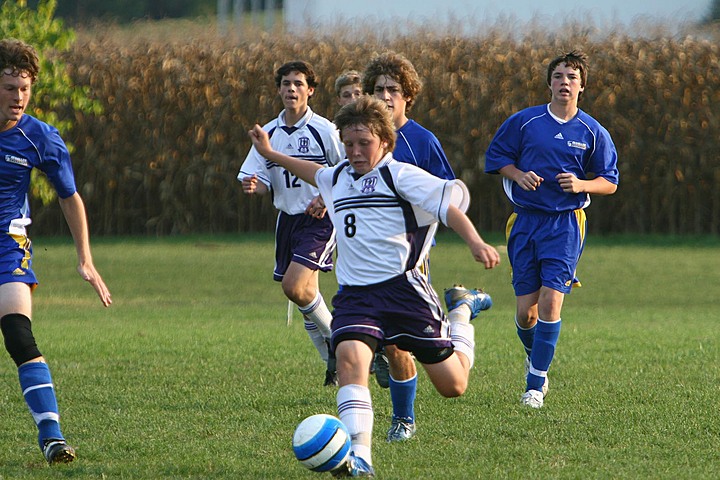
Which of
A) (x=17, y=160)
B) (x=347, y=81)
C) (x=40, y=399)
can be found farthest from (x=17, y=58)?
(x=347, y=81)

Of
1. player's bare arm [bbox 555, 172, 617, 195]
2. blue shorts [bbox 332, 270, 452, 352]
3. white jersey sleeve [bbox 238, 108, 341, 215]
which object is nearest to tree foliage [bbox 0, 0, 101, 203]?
white jersey sleeve [bbox 238, 108, 341, 215]

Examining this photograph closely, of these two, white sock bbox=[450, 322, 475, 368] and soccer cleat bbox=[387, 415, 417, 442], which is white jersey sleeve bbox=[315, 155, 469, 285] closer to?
white sock bbox=[450, 322, 475, 368]

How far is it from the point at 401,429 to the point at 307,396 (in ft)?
5.10

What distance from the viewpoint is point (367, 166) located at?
582cm

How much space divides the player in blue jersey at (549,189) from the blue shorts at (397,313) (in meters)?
1.93

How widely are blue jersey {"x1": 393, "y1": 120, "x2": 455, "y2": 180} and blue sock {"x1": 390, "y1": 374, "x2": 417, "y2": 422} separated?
1.55 m

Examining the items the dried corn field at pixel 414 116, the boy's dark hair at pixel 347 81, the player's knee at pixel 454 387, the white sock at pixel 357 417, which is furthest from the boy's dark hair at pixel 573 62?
the dried corn field at pixel 414 116

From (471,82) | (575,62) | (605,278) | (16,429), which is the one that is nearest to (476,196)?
(471,82)

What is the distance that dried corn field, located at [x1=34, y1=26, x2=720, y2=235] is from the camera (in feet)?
76.6

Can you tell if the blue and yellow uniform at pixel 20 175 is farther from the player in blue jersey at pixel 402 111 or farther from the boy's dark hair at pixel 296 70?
the boy's dark hair at pixel 296 70

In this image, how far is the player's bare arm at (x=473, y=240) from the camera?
5.19 metres

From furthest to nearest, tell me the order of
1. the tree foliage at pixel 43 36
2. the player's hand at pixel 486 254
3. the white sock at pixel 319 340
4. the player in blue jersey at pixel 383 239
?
1. the tree foliage at pixel 43 36
2. the white sock at pixel 319 340
3. the player in blue jersey at pixel 383 239
4. the player's hand at pixel 486 254

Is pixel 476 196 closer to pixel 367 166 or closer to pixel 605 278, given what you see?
pixel 605 278

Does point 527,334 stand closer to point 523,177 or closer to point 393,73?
point 523,177
